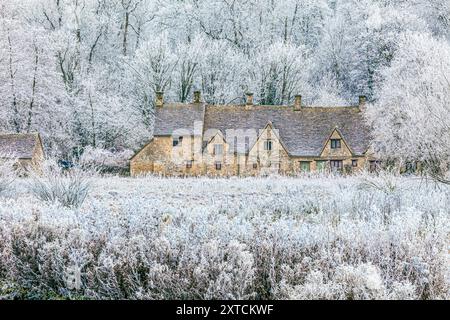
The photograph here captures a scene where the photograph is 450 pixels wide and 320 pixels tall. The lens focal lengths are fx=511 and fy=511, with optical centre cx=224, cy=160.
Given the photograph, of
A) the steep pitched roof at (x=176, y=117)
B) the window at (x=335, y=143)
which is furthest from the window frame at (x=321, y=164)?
the steep pitched roof at (x=176, y=117)

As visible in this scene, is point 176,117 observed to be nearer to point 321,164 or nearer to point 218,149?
point 218,149

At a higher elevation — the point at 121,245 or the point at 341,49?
the point at 341,49

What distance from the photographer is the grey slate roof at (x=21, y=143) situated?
35375mm

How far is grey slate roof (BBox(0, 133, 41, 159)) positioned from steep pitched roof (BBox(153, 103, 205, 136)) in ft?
32.2

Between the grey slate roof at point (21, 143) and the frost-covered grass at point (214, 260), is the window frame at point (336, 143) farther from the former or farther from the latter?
the frost-covered grass at point (214, 260)

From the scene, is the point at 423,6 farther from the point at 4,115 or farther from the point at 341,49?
the point at 4,115

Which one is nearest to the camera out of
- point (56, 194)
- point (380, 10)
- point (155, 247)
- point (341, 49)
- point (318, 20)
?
point (155, 247)

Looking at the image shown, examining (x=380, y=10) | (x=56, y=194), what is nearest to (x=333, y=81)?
(x=380, y=10)

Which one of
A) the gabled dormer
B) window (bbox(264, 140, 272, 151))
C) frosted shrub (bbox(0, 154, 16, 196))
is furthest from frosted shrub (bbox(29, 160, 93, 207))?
the gabled dormer

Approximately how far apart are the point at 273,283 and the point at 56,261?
3.10 metres

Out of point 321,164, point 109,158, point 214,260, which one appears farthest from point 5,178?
point 321,164

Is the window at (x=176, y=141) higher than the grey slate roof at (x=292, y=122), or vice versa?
the grey slate roof at (x=292, y=122)

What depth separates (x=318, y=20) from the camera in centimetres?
6375

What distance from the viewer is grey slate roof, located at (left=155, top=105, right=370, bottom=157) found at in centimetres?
4325
